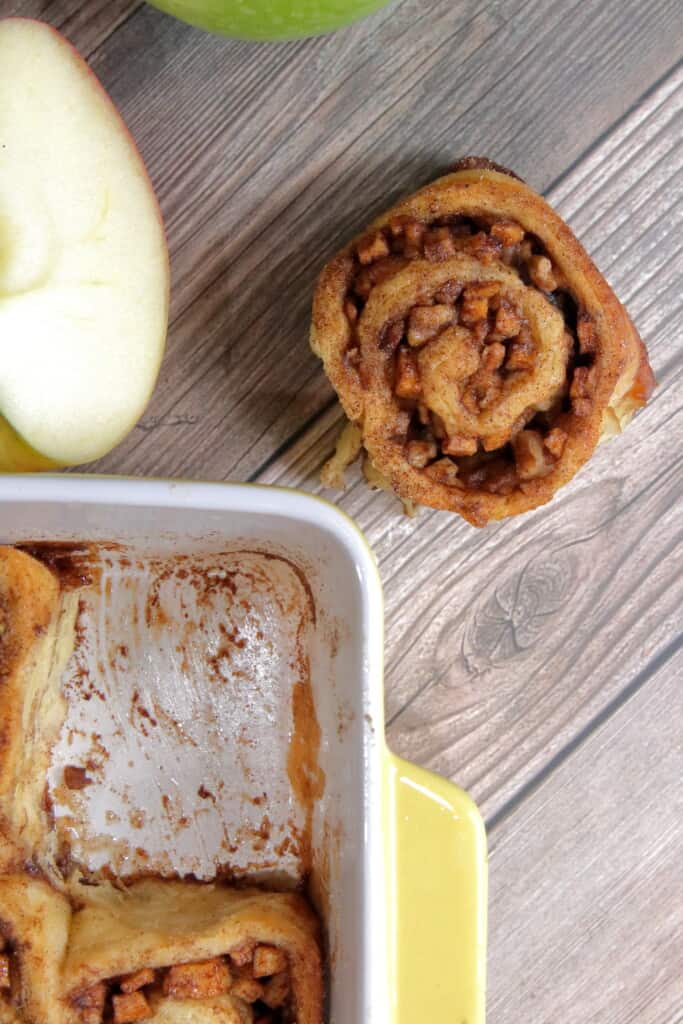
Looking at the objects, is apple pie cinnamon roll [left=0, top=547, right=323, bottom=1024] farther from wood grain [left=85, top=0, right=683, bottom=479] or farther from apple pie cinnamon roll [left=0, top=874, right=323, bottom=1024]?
wood grain [left=85, top=0, right=683, bottom=479]

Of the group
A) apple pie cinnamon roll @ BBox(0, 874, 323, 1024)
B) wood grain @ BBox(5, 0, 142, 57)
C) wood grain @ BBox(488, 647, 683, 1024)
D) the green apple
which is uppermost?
the green apple

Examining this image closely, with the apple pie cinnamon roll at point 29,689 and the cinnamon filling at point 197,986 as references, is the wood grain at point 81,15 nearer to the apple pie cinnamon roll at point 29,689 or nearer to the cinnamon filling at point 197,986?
the apple pie cinnamon roll at point 29,689

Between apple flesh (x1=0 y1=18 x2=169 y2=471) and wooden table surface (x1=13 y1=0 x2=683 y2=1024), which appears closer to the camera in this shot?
apple flesh (x1=0 y1=18 x2=169 y2=471)

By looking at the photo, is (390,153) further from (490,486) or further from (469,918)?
(469,918)

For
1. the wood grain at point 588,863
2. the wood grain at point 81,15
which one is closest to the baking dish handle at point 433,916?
the wood grain at point 588,863

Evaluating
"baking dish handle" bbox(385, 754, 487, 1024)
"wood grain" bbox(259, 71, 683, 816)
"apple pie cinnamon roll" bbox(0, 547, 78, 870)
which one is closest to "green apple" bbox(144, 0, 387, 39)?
"wood grain" bbox(259, 71, 683, 816)

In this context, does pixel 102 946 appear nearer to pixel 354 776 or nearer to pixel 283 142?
pixel 354 776

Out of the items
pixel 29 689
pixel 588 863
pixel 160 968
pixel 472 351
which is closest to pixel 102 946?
pixel 160 968
